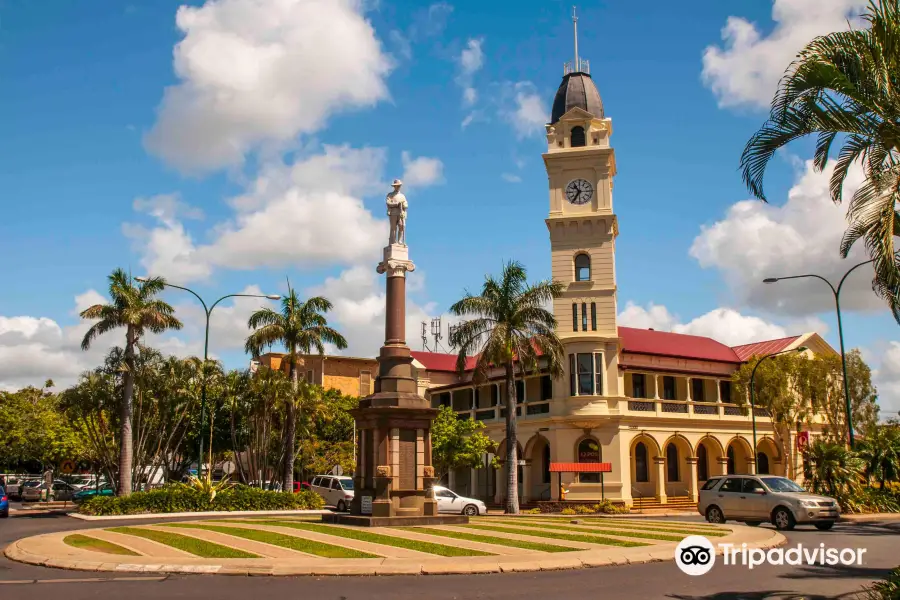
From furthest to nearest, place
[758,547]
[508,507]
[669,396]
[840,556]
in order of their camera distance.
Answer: [669,396], [508,507], [758,547], [840,556]

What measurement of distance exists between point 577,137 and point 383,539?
34016mm

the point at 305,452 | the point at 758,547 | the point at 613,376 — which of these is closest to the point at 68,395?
the point at 305,452

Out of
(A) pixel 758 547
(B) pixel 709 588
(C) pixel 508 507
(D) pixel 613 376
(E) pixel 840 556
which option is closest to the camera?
(B) pixel 709 588

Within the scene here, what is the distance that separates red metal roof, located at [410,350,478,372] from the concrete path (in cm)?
4286

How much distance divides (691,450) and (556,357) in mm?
15368

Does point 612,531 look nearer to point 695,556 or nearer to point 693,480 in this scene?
A: point 695,556

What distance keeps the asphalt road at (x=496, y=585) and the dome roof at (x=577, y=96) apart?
1444 inches

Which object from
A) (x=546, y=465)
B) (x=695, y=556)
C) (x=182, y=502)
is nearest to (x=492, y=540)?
(x=695, y=556)

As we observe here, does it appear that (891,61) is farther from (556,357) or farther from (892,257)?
(556,357)

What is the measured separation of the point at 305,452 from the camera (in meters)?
53.5

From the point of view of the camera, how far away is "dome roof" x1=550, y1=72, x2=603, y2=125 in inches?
1898

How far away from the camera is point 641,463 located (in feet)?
158

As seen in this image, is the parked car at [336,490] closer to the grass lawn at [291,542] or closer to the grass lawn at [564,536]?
the grass lawn at [291,542]

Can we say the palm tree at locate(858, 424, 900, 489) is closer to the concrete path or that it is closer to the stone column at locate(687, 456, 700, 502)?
the stone column at locate(687, 456, 700, 502)
